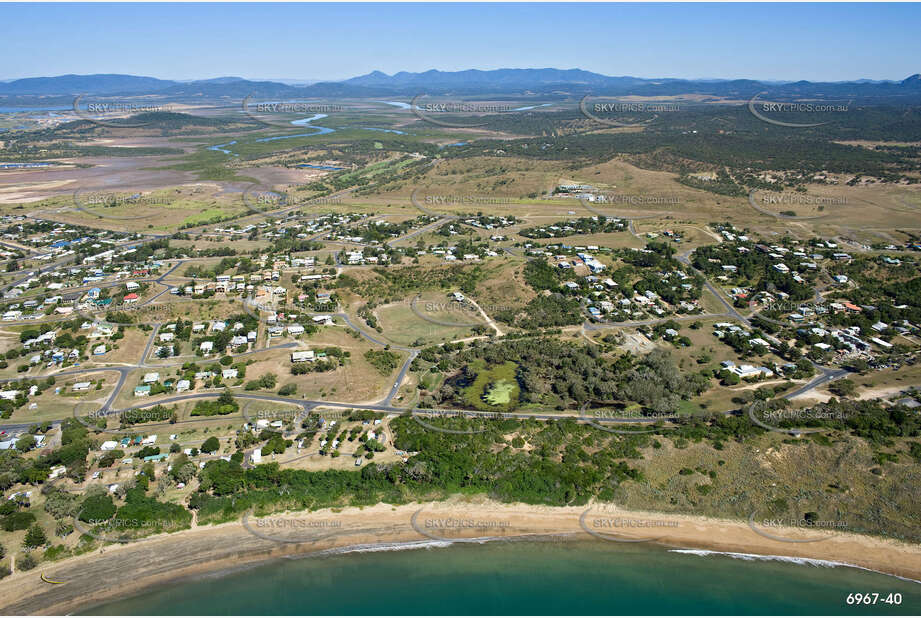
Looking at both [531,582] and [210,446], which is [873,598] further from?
[210,446]

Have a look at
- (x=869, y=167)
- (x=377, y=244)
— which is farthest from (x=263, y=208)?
(x=869, y=167)

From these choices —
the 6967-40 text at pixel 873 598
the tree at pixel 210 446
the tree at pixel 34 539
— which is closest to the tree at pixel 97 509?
the tree at pixel 34 539

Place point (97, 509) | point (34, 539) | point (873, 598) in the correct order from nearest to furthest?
point (873, 598)
point (34, 539)
point (97, 509)

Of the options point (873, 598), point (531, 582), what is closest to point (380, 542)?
point (531, 582)

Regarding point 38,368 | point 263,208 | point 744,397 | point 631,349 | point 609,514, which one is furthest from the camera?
point 263,208

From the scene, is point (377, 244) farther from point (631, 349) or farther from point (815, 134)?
point (815, 134)
